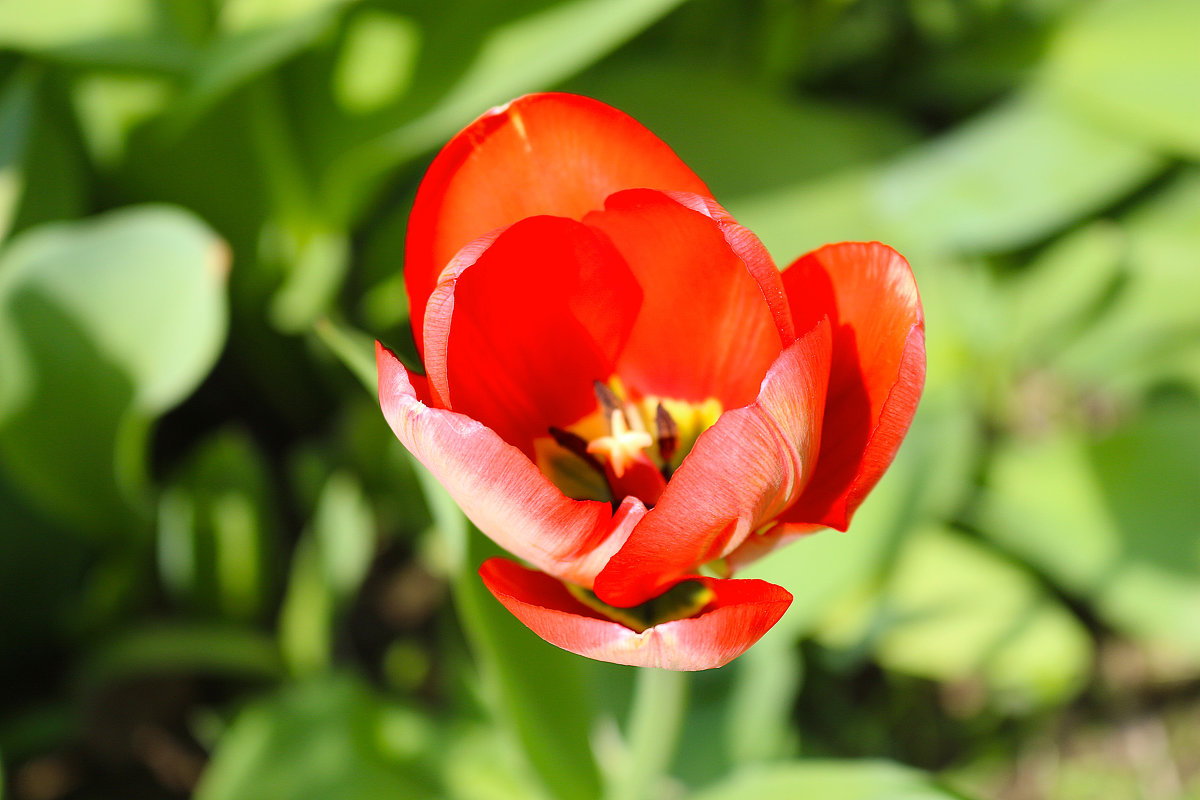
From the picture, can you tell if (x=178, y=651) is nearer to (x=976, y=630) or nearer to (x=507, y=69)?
(x=507, y=69)

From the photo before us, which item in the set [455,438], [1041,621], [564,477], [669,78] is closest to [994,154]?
[669,78]

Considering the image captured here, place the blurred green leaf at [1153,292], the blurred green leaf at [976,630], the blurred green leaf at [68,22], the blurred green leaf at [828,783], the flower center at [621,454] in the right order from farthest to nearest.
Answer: the blurred green leaf at [1153,292]
the blurred green leaf at [976,630]
the blurred green leaf at [68,22]
the blurred green leaf at [828,783]
the flower center at [621,454]

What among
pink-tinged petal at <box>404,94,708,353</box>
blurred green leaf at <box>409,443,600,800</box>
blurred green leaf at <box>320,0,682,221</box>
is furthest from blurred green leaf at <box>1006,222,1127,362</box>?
pink-tinged petal at <box>404,94,708,353</box>

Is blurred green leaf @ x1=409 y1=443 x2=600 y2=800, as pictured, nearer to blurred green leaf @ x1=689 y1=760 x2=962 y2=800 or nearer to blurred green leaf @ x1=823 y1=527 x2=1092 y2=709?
blurred green leaf @ x1=689 y1=760 x2=962 y2=800

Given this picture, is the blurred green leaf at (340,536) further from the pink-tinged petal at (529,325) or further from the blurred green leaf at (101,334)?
the pink-tinged petal at (529,325)

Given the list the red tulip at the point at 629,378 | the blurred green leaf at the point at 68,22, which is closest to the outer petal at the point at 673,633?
the red tulip at the point at 629,378

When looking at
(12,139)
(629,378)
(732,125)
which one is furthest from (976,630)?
(12,139)
